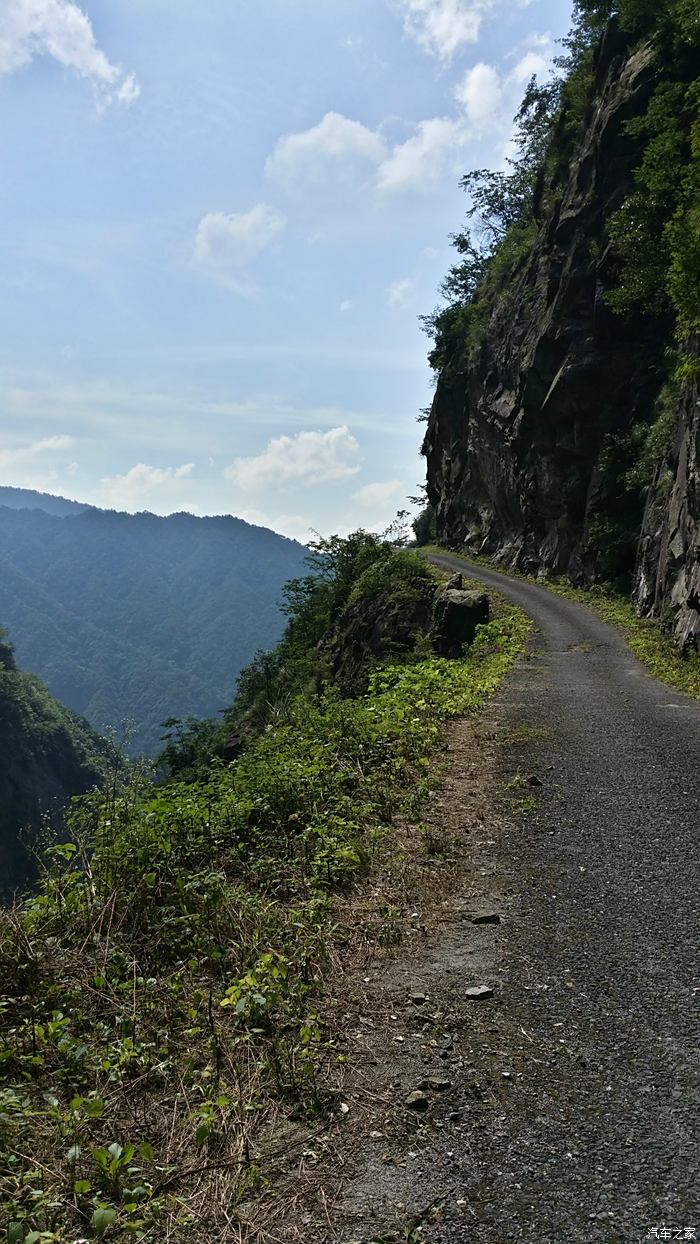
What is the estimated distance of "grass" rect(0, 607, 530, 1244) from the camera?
2.57m

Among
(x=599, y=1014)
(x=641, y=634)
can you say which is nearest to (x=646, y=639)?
(x=641, y=634)

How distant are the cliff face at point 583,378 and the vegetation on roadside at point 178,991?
15.6m

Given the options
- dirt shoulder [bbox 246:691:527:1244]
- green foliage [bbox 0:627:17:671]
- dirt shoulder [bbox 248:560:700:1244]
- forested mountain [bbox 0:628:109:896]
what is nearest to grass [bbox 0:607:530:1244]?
dirt shoulder [bbox 246:691:527:1244]

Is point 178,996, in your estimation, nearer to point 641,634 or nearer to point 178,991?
point 178,991

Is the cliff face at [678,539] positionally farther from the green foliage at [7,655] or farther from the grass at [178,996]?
the green foliage at [7,655]

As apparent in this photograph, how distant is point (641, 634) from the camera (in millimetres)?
19562

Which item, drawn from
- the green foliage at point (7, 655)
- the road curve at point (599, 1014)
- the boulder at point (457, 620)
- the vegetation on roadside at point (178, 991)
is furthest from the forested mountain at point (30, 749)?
the road curve at point (599, 1014)

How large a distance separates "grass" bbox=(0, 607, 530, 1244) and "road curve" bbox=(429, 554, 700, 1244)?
0.85 meters

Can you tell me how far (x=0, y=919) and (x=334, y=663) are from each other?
74.0 feet

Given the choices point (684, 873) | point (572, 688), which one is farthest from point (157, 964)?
point (572, 688)

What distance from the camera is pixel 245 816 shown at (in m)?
6.20

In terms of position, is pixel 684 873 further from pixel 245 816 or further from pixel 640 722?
pixel 640 722

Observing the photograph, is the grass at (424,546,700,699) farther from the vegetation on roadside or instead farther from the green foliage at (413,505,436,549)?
the green foliage at (413,505,436,549)

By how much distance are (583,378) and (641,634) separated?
1485 cm
